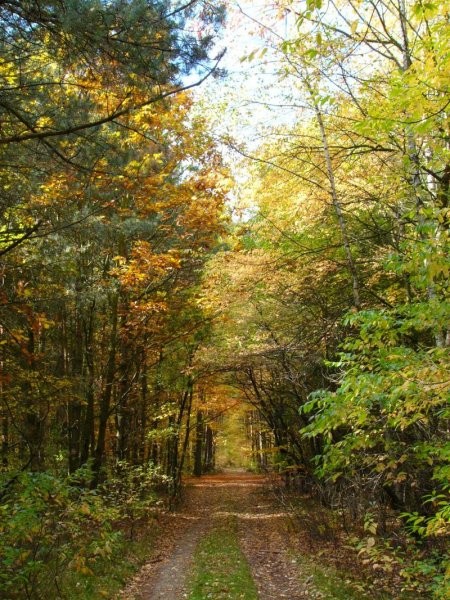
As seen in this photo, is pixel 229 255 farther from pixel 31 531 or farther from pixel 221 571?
pixel 31 531

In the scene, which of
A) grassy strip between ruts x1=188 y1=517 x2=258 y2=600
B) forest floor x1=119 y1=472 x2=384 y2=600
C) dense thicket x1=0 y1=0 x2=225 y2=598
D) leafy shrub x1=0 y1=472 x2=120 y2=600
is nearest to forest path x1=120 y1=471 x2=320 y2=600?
forest floor x1=119 y1=472 x2=384 y2=600

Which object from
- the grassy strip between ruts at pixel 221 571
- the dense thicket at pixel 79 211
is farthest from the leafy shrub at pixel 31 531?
the grassy strip between ruts at pixel 221 571

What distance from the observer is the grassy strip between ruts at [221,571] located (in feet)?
25.6

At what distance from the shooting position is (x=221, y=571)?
9266mm

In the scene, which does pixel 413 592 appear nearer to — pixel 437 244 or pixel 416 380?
pixel 416 380

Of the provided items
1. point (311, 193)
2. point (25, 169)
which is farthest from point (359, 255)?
point (25, 169)

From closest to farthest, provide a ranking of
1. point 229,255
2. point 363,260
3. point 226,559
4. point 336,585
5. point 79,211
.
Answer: point 79,211
point 336,585
point 363,260
point 226,559
point 229,255

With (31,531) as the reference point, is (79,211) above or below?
above

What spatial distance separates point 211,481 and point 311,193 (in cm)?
2471

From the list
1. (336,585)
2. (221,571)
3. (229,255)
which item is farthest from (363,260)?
(221,571)

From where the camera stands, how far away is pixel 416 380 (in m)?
4.29

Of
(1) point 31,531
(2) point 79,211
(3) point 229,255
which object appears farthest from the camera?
(3) point 229,255

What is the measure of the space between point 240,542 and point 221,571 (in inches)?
128

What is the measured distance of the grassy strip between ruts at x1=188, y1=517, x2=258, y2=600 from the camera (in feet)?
25.6
